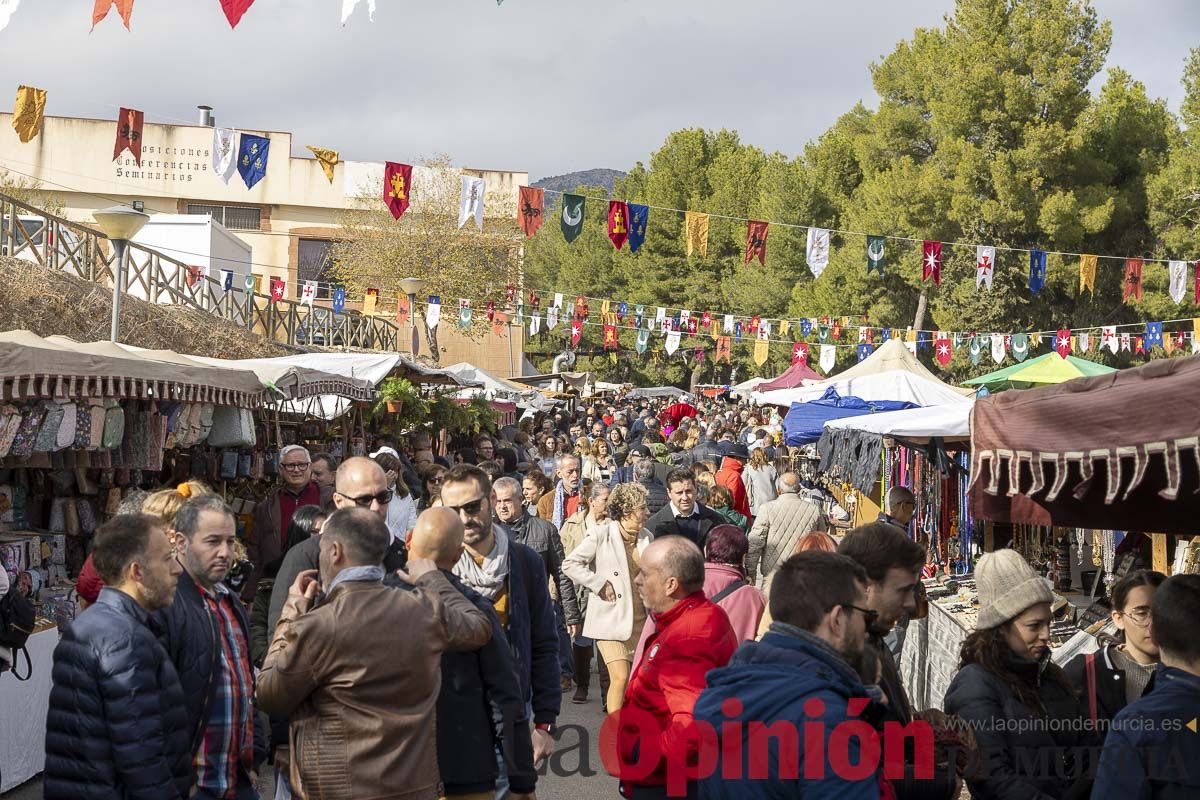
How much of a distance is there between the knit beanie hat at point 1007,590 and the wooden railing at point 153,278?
1165cm

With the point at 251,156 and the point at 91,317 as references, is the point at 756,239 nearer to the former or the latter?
the point at 251,156

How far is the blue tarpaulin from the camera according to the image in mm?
14680

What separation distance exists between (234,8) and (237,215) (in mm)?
40599

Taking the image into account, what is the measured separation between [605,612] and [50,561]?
3.77 m

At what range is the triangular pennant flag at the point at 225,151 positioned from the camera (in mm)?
16078

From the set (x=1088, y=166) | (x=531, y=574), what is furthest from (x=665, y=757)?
(x=1088, y=166)

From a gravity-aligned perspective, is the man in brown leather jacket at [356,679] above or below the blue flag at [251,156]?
below

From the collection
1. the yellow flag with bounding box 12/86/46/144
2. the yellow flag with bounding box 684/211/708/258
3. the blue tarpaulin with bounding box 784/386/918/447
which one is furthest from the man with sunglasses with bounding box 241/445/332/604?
the yellow flag with bounding box 684/211/708/258

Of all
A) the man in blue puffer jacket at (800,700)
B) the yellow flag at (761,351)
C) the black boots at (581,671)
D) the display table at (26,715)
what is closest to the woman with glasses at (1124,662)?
the man in blue puffer jacket at (800,700)

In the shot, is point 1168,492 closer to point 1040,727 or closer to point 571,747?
point 1040,727

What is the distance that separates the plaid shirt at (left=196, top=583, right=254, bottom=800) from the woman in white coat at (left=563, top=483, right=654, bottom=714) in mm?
2947

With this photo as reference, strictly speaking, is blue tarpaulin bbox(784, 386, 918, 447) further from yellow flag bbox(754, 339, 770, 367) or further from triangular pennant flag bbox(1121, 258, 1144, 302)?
yellow flag bbox(754, 339, 770, 367)

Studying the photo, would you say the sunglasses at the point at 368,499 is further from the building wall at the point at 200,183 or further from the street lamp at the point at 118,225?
the building wall at the point at 200,183

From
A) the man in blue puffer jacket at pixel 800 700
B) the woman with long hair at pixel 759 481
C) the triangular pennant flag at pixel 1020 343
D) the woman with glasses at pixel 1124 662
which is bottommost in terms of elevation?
the woman with long hair at pixel 759 481
